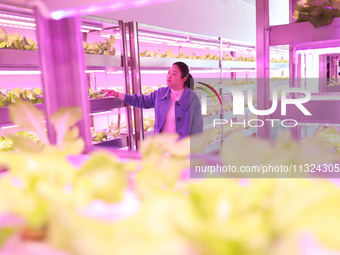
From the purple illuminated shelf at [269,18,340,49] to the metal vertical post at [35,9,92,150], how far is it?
1.58 metres

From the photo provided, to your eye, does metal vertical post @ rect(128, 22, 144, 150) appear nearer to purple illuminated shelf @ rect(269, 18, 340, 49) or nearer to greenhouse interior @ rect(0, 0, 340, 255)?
purple illuminated shelf @ rect(269, 18, 340, 49)

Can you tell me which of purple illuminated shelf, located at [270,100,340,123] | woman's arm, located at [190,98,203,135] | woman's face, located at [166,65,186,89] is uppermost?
woman's face, located at [166,65,186,89]

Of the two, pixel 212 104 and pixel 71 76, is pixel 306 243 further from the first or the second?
pixel 212 104

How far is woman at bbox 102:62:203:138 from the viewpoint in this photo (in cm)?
313

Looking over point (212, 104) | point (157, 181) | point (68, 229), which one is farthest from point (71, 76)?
point (212, 104)

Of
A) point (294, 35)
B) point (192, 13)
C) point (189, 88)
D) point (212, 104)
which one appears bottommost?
point (212, 104)

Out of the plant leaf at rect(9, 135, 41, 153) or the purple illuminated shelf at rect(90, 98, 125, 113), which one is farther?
the purple illuminated shelf at rect(90, 98, 125, 113)

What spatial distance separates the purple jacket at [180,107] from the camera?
10.2 ft

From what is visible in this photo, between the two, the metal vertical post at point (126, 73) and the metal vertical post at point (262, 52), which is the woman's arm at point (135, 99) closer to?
the metal vertical post at point (126, 73)

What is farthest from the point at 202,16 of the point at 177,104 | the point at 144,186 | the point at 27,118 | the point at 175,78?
the point at 144,186

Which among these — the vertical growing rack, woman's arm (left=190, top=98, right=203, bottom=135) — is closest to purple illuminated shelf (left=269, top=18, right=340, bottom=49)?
the vertical growing rack

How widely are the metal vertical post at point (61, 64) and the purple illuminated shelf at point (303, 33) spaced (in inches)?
62.2

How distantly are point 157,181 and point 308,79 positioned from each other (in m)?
3.58

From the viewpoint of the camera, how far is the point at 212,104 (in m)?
5.52
